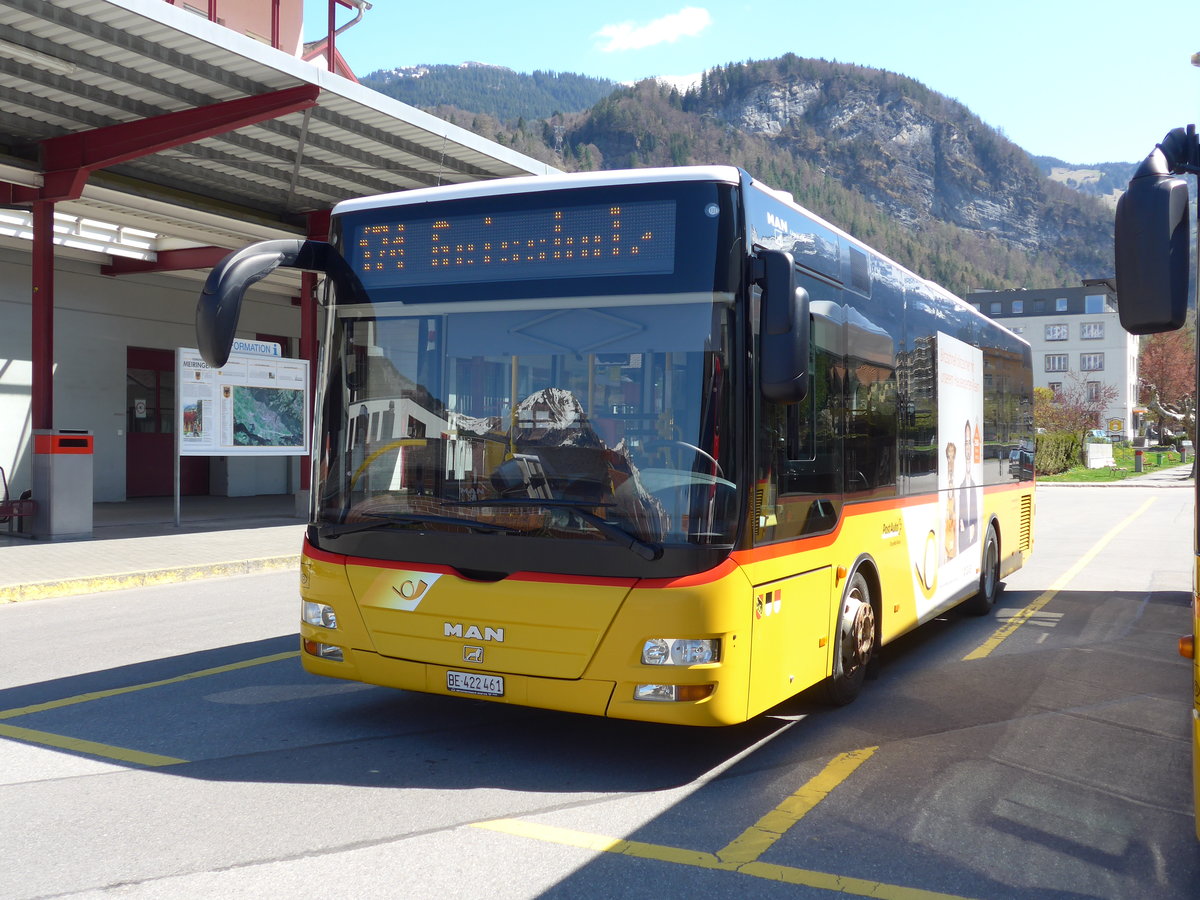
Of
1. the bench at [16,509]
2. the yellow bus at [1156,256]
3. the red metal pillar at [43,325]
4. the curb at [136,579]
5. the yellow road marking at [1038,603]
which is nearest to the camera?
the yellow bus at [1156,256]

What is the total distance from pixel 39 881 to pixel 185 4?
16.6 m

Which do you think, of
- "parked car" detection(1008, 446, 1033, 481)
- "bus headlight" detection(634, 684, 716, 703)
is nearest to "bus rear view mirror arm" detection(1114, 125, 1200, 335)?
"bus headlight" detection(634, 684, 716, 703)

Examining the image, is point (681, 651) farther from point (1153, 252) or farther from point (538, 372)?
point (1153, 252)

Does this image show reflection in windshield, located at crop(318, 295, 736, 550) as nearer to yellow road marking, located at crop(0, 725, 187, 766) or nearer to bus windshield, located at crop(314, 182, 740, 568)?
bus windshield, located at crop(314, 182, 740, 568)

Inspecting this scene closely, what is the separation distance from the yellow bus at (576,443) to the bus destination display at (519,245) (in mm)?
11

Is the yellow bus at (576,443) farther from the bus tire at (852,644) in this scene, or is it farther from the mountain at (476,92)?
the mountain at (476,92)

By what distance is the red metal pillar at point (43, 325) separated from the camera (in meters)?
14.5

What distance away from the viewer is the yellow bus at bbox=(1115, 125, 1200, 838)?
373 centimetres

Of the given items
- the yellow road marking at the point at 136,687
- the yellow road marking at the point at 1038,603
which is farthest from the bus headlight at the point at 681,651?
the yellow road marking at the point at 1038,603

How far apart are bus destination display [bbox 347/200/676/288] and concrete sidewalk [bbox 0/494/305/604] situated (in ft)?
22.0

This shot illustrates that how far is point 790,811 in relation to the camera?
15.3ft

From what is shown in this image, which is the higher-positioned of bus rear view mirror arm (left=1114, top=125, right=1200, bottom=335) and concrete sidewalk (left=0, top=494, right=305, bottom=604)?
bus rear view mirror arm (left=1114, top=125, right=1200, bottom=335)

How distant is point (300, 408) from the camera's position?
59.3ft

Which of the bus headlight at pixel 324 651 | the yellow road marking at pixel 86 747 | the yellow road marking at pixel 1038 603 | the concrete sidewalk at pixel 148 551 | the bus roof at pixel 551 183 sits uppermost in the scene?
the bus roof at pixel 551 183
